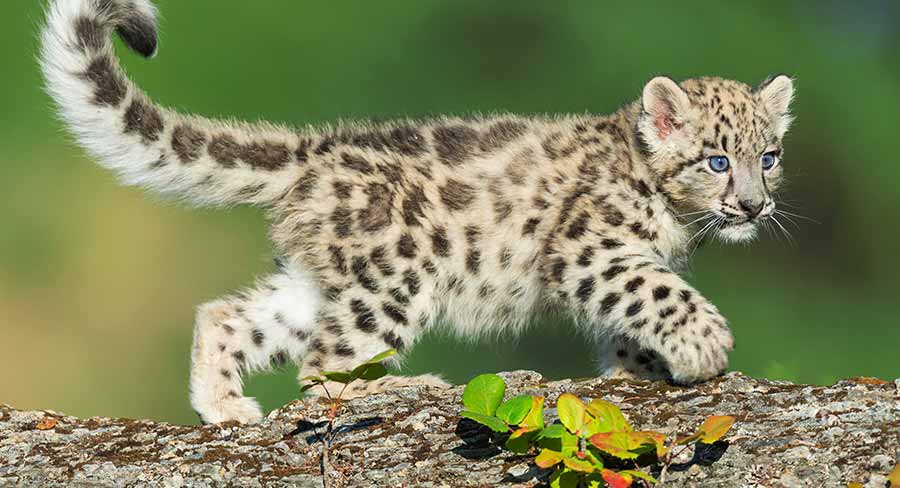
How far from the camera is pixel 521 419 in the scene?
3930 millimetres

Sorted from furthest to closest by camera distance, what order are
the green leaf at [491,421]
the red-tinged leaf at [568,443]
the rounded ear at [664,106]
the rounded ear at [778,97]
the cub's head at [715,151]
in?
the rounded ear at [778,97], the rounded ear at [664,106], the cub's head at [715,151], the green leaf at [491,421], the red-tinged leaf at [568,443]

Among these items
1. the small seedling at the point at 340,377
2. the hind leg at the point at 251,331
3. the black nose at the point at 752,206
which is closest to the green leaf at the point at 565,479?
the small seedling at the point at 340,377

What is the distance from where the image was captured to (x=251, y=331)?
251 inches

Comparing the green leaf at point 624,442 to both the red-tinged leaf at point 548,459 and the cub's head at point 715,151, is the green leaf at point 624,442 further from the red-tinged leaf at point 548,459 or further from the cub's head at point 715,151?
the cub's head at point 715,151

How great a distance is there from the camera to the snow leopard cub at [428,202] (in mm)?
6047

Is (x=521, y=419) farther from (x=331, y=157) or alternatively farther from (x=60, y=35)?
(x=60, y=35)

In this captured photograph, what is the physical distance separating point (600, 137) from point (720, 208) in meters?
0.77

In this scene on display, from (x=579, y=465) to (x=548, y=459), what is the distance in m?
0.09

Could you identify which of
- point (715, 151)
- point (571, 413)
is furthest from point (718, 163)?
point (571, 413)

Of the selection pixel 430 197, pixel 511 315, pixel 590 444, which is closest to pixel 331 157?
pixel 430 197

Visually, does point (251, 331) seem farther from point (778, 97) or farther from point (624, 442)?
point (624, 442)

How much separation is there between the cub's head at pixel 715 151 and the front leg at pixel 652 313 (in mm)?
441

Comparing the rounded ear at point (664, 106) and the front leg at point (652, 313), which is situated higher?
the rounded ear at point (664, 106)

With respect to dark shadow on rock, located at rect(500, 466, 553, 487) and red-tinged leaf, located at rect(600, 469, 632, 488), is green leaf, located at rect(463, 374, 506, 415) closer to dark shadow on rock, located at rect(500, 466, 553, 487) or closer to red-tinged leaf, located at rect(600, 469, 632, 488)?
dark shadow on rock, located at rect(500, 466, 553, 487)
